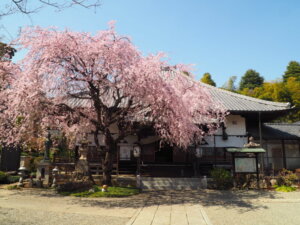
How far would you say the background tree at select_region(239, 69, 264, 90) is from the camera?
2353 inches

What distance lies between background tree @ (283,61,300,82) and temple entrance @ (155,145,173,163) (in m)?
45.0

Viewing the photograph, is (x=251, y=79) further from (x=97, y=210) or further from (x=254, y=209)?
(x=97, y=210)

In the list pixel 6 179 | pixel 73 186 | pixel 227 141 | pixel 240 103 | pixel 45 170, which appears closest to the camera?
pixel 73 186

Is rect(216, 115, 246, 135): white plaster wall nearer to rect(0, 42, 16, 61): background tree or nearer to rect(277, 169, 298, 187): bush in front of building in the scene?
rect(277, 169, 298, 187): bush in front of building

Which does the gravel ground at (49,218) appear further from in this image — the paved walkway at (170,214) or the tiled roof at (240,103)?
the tiled roof at (240,103)

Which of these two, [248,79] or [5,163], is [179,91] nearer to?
[5,163]

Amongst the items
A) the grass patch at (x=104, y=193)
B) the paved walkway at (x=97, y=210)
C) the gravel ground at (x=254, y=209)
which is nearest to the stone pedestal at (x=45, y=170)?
the paved walkway at (x=97, y=210)

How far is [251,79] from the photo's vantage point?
60312mm

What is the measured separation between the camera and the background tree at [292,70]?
4903 cm

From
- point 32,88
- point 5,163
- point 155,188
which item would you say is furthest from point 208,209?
point 5,163

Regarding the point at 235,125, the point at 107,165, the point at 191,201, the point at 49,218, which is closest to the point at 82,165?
the point at 107,165

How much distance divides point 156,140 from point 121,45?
8.03m

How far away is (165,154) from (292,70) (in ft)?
155

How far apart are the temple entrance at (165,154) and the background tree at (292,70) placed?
45003 mm
